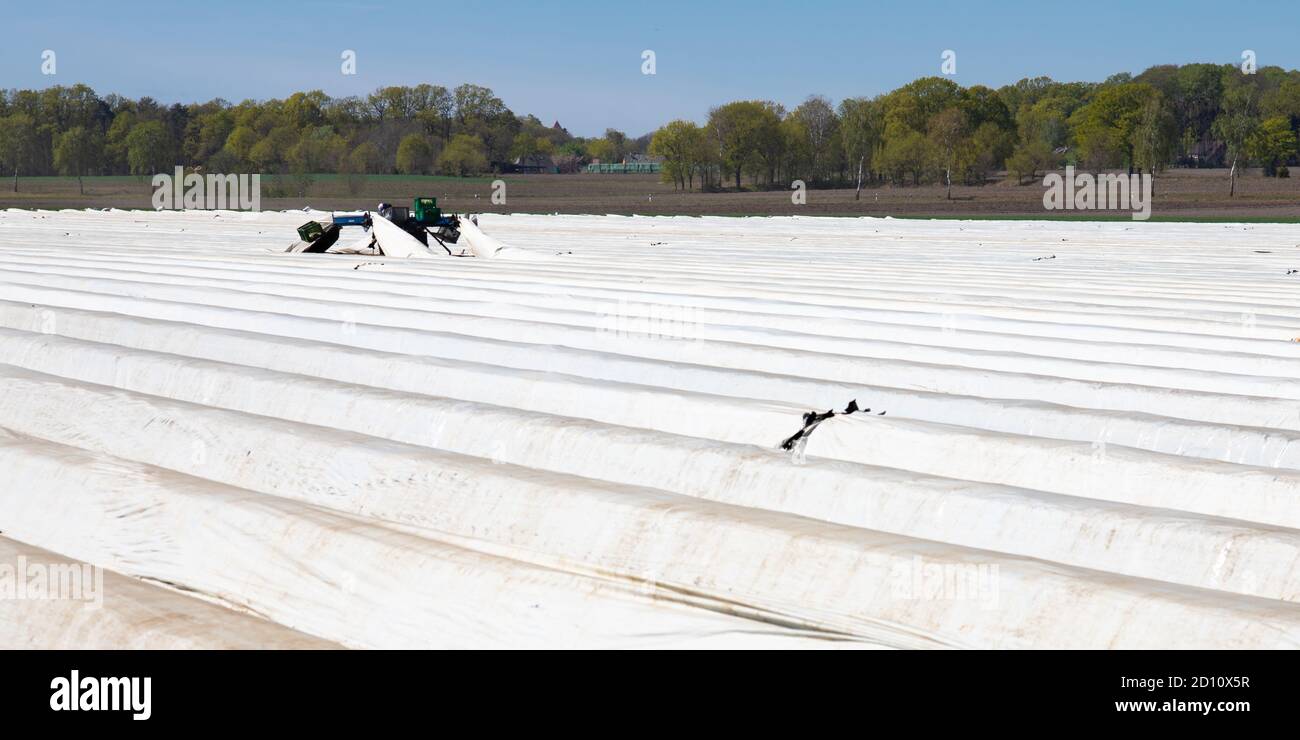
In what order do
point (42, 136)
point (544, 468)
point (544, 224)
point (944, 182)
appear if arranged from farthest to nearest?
point (42, 136)
point (944, 182)
point (544, 224)
point (544, 468)

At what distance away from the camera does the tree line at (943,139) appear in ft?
274

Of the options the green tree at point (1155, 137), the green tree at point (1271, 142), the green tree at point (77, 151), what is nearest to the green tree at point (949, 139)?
the green tree at point (1155, 137)

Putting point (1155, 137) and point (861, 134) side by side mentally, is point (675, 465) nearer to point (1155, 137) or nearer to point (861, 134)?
point (1155, 137)

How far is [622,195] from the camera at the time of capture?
8825 cm

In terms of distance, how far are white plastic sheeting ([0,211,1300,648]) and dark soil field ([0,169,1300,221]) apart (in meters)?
50.0

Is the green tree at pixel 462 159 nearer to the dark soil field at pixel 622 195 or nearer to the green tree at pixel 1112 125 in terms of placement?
the dark soil field at pixel 622 195

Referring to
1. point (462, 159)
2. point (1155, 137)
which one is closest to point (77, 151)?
point (462, 159)

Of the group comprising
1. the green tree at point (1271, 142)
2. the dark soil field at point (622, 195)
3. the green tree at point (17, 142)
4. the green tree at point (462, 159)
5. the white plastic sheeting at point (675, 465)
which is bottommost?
the white plastic sheeting at point (675, 465)

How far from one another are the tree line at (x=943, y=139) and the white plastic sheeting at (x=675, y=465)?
6712 centimetres

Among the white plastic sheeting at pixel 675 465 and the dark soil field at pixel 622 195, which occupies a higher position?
the dark soil field at pixel 622 195

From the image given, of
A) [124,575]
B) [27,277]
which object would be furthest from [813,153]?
[124,575]
